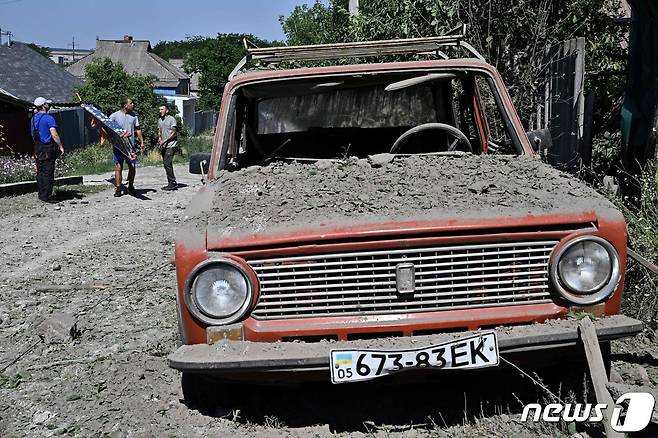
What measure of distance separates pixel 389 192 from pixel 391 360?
92cm

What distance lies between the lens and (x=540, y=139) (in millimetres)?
4895

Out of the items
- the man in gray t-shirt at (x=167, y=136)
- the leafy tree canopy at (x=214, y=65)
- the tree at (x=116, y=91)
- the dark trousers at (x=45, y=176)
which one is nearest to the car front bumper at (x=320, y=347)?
the dark trousers at (x=45, y=176)

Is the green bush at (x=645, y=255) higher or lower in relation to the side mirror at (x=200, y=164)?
lower

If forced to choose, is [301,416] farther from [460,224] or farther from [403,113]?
[403,113]

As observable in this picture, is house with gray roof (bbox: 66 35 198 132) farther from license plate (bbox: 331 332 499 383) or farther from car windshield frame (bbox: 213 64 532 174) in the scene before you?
license plate (bbox: 331 332 499 383)

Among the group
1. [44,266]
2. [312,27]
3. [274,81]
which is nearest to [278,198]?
[274,81]

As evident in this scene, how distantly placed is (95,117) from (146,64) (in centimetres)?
6785

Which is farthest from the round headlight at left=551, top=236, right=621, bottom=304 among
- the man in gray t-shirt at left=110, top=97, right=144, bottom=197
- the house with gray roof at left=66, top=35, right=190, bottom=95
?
the house with gray roof at left=66, top=35, right=190, bottom=95

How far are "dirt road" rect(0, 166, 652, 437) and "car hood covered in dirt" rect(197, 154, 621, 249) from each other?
103 cm

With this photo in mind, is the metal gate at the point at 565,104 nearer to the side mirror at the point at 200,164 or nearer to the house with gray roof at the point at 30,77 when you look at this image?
the side mirror at the point at 200,164

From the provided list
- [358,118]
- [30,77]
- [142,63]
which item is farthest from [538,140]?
[142,63]

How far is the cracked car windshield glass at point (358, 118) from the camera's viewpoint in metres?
5.00

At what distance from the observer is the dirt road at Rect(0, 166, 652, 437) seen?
387cm

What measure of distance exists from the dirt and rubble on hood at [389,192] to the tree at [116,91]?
96.3 ft
